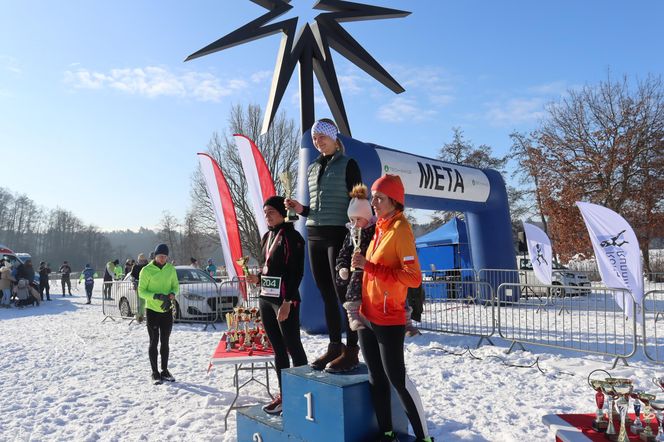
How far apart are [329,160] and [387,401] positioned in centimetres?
188

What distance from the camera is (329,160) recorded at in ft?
12.4

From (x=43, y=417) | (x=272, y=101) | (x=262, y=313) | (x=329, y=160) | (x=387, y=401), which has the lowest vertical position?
(x=43, y=417)

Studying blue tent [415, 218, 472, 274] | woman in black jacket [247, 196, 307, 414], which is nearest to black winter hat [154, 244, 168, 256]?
woman in black jacket [247, 196, 307, 414]

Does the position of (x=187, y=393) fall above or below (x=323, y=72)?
below

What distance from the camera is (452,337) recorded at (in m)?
8.87

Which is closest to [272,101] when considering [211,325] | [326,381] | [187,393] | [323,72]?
[323,72]

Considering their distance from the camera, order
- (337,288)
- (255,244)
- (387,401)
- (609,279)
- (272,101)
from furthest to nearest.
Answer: (255,244) < (272,101) < (609,279) < (337,288) < (387,401)

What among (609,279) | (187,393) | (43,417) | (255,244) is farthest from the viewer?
(255,244)

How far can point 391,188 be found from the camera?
3.09 meters

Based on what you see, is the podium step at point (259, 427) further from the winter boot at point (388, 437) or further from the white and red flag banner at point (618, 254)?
the white and red flag banner at point (618, 254)

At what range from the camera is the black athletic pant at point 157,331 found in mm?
6324

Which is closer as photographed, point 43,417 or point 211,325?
point 43,417

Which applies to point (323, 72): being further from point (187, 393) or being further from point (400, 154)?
point (187, 393)

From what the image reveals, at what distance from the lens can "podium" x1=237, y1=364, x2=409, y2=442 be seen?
3.09 meters
